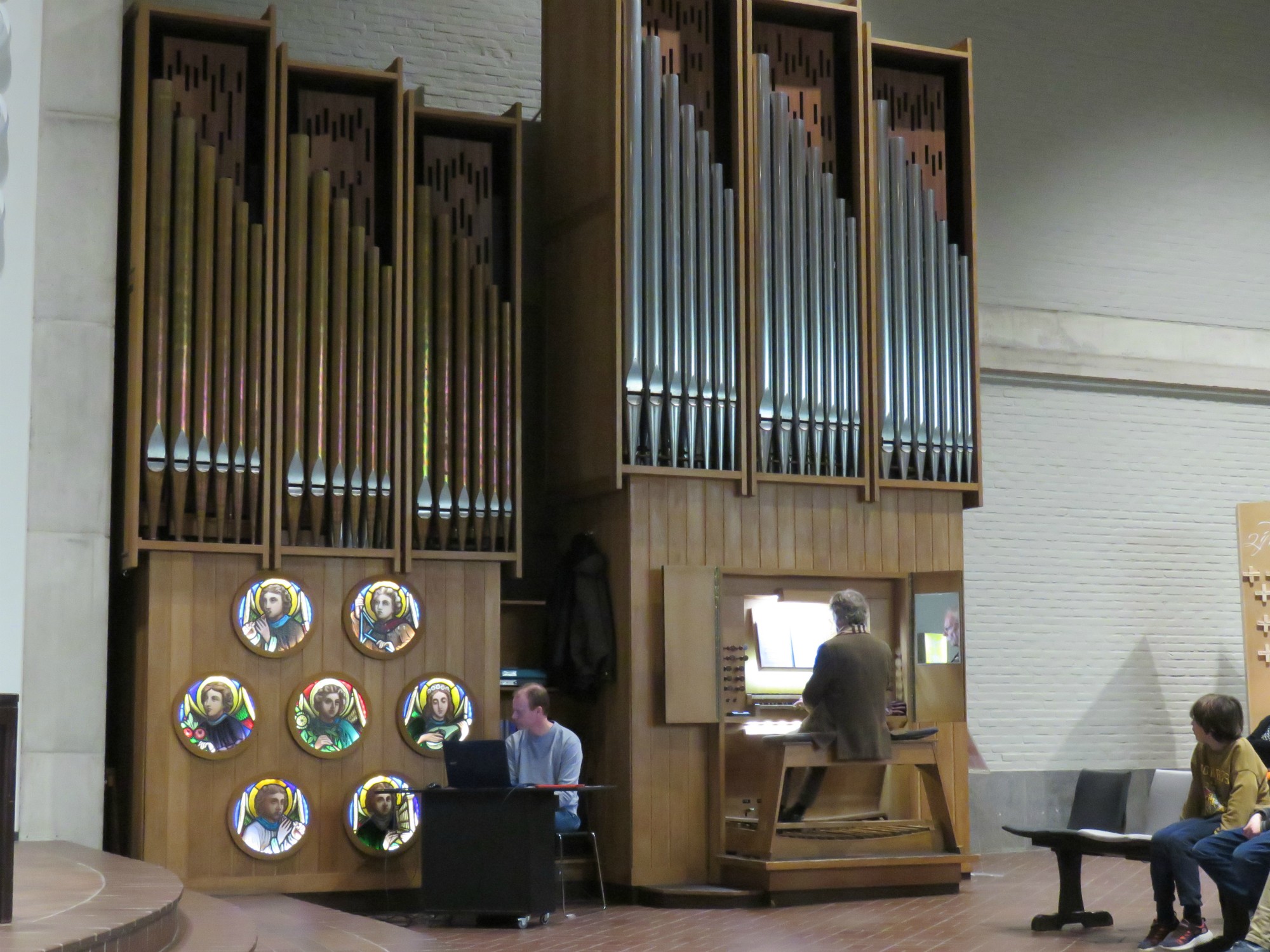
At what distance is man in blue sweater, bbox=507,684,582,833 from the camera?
8461 millimetres

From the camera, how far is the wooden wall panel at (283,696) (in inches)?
337

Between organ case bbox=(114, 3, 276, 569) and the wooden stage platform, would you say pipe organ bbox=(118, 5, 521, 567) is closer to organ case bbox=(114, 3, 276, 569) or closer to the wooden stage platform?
organ case bbox=(114, 3, 276, 569)

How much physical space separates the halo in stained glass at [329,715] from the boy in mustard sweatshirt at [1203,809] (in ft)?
13.8

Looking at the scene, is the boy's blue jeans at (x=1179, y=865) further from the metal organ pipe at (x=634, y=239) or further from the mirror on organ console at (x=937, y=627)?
the metal organ pipe at (x=634, y=239)

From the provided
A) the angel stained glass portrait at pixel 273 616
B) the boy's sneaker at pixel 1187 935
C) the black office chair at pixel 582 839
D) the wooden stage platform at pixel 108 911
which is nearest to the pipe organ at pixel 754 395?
the black office chair at pixel 582 839

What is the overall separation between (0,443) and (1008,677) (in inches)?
287

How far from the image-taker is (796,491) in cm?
977

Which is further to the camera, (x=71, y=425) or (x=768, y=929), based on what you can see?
(x=71, y=425)

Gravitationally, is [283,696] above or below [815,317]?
below

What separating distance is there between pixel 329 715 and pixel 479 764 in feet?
4.81

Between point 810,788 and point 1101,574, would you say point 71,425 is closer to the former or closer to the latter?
point 810,788

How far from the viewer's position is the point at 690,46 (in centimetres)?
988

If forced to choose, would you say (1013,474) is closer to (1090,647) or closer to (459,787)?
(1090,647)

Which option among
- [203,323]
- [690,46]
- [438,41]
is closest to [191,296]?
[203,323]
